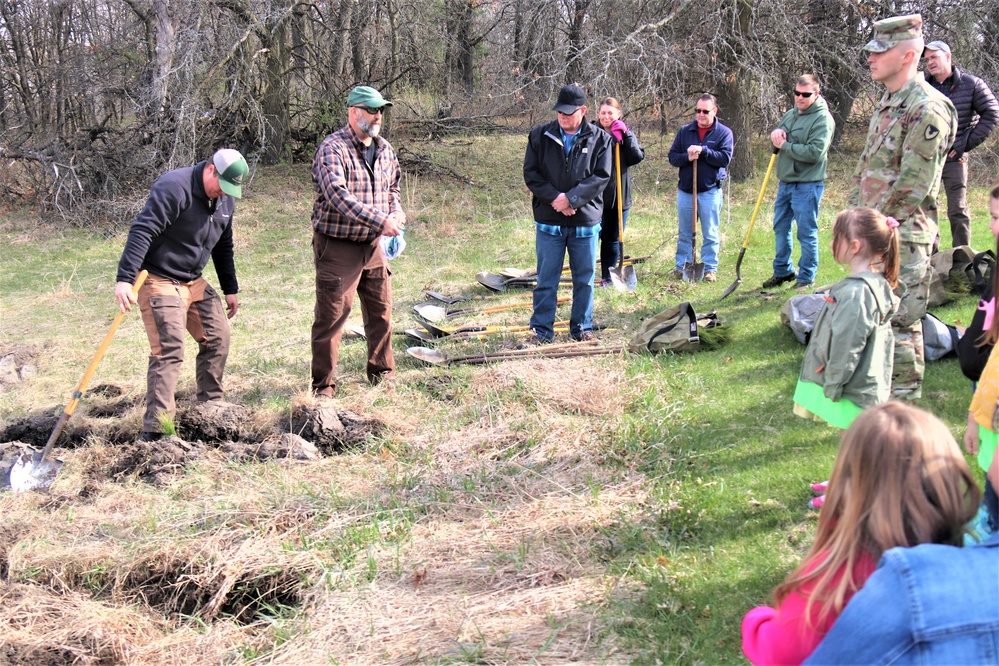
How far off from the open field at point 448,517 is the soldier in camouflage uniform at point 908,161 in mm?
588

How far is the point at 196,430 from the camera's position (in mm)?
5469

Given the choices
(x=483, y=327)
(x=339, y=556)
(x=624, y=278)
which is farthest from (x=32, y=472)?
(x=624, y=278)

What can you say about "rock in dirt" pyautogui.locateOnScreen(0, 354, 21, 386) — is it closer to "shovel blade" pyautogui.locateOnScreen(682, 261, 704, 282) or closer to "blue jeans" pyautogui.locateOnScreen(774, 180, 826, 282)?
"shovel blade" pyautogui.locateOnScreen(682, 261, 704, 282)

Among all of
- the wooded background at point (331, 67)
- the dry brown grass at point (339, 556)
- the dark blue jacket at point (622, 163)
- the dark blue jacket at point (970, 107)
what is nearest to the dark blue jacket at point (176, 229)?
the dry brown grass at point (339, 556)

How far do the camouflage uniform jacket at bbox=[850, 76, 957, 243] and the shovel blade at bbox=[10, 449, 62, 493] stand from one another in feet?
18.0

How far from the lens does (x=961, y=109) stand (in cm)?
721

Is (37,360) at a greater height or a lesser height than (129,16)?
lesser

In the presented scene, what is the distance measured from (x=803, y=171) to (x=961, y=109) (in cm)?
145

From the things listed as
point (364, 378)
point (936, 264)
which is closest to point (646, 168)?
point (936, 264)

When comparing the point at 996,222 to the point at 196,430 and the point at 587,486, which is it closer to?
the point at 587,486

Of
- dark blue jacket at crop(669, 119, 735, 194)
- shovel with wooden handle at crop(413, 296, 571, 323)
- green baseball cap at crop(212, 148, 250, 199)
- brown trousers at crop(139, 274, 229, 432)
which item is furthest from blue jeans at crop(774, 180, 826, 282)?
brown trousers at crop(139, 274, 229, 432)

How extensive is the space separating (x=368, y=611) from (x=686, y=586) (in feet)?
4.61

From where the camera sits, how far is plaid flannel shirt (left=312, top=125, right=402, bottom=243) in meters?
5.62

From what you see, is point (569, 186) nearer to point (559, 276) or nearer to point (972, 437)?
point (559, 276)
